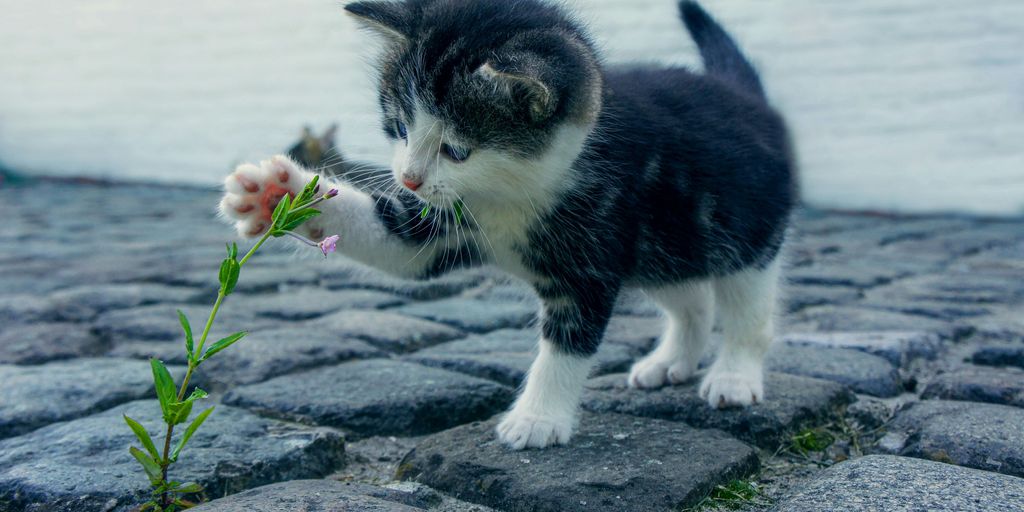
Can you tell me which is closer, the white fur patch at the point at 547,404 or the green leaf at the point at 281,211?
the green leaf at the point at 281,211

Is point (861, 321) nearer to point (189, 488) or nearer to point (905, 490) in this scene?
point (905, 490)

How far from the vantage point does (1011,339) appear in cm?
296

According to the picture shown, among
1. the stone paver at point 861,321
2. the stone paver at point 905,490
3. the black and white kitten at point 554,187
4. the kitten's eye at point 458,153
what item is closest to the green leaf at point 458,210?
the black and white kitten at point 554,187

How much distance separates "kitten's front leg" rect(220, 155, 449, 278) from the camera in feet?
6.61

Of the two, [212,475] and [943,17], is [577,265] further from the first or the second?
[943,17]

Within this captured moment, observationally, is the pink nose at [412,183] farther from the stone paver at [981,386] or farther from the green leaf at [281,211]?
the stone paver at [981,386]

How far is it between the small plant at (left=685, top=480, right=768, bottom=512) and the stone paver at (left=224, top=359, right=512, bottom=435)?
28.3 inches

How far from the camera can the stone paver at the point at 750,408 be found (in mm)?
2070

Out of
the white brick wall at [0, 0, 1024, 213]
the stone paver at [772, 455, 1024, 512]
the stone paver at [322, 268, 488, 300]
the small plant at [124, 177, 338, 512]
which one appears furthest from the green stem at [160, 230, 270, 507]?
the white brick wall at [0, 0, 1024, 213]

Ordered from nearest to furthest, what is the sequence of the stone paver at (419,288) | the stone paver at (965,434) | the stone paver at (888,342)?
the stone paver at (965,434), the stone paver at (888,342), the stone paver at (419,288)

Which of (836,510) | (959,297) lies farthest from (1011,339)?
(836,510)

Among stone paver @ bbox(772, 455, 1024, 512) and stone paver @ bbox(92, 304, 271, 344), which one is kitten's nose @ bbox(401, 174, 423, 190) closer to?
stone paver @ bbox(772, 455, 1024, 512)

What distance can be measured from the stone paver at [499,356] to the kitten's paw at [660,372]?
0.13m

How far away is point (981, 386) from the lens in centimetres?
227
